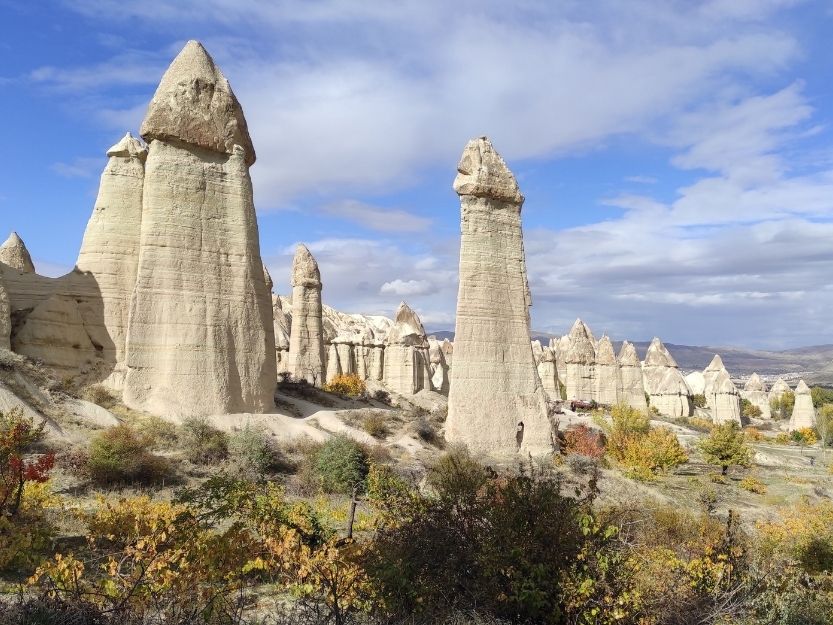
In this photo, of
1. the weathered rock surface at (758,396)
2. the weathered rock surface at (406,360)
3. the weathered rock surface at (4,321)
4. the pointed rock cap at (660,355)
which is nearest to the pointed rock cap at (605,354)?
the pointed rock cap at (660,355)

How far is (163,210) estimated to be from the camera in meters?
16.7

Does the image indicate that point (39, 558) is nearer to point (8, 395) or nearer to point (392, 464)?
point (8, 395)

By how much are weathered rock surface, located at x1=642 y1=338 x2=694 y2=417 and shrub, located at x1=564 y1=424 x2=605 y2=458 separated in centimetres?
2385

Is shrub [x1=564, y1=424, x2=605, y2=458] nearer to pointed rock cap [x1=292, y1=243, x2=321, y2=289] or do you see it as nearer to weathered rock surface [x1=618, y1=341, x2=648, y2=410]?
pointed rock cap [x1=292, y1=243, x2=321, y2=289]

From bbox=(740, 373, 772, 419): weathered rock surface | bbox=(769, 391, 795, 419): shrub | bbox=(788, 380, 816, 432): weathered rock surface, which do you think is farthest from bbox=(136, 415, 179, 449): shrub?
bbox=(769, 391, 795, 419): shrub

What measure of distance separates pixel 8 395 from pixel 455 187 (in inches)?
460

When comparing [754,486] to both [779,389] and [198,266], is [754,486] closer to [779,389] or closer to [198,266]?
[198,266]

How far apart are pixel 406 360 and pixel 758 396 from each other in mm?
36255

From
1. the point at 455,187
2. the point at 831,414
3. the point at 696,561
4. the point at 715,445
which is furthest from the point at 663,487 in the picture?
the point at 831,414

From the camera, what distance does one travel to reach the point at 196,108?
690 inches

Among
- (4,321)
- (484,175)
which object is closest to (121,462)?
(4,321)

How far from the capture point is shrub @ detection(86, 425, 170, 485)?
37.7 ft

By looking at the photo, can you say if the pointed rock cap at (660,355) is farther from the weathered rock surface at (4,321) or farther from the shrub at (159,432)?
the weathered rock surface at (4,321)

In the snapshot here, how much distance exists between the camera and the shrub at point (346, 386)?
30266 mm
